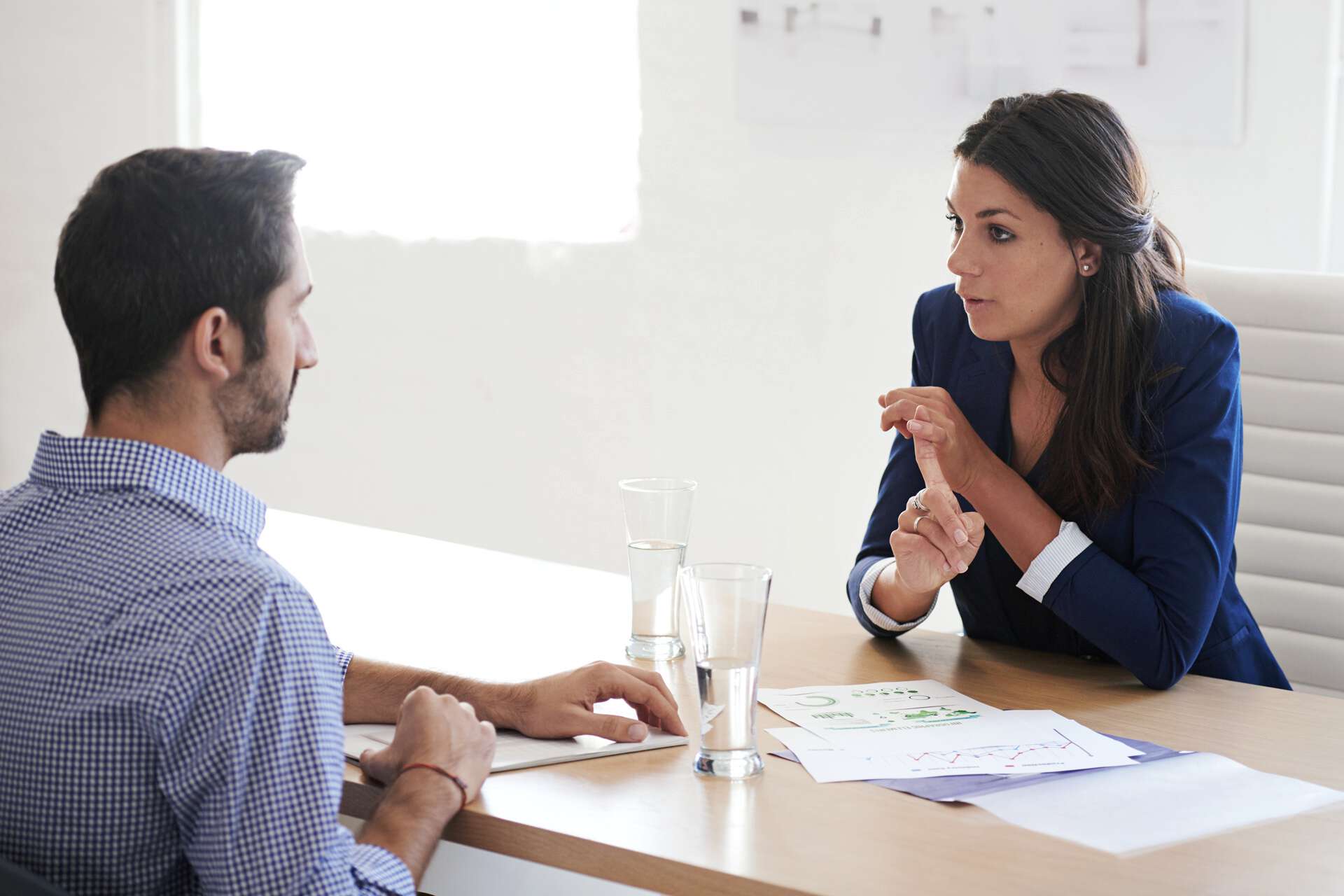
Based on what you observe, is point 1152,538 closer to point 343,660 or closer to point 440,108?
point 343,660

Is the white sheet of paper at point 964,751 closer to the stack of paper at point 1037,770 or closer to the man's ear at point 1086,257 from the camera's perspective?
the stack of paper at point 1037,770

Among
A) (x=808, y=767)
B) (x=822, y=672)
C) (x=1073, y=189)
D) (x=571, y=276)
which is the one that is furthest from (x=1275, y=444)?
(x=571, y=276)

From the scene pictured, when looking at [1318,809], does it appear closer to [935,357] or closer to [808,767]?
[808,767]

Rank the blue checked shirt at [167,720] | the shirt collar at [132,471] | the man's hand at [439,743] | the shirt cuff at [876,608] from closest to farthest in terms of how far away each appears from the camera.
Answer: the blue checked shirt at [167,720] → the shirt collar at [132,471] → the man's hand at [439,743] → the shirt cuff at [876,608]

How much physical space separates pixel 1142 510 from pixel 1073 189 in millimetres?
414

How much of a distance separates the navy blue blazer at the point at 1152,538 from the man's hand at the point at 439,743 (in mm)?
625

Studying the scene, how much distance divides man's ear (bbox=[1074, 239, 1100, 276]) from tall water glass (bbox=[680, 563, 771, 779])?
803mm

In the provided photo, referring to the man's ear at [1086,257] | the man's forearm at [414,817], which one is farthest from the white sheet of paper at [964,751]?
the man's ear at [1086,257]

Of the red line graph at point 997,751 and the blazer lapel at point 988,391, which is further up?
the blazer lapel at point 988,391

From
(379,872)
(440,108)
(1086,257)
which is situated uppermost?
(440,108)

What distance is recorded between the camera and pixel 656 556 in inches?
61.8

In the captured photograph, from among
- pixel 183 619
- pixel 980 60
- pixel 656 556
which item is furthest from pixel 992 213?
pixel 980 60

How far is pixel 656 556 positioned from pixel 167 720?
27.6 inches

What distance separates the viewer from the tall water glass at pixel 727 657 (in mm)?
1193
